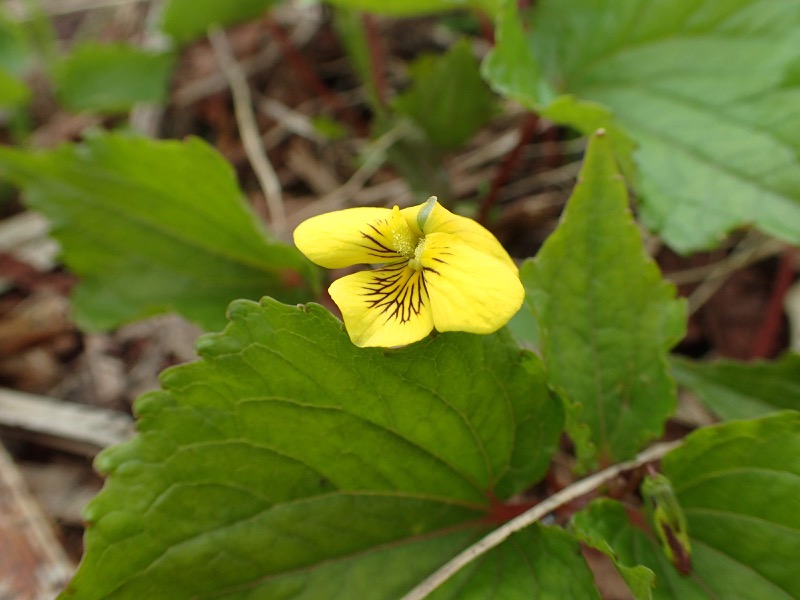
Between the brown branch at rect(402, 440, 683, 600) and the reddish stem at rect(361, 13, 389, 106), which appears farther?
the reddish stem at rect(361, 13, 389, 106)

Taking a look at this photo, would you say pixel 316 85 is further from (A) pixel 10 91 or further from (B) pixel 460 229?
(B) pixel 460 229

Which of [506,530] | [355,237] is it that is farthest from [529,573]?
[355,237]

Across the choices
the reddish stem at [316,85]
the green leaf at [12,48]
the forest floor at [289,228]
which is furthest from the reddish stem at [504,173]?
the green leaf at [12,48]

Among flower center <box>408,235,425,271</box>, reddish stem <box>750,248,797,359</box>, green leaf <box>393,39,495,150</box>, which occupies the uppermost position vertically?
green leaf <box>393,39,495,150</box>

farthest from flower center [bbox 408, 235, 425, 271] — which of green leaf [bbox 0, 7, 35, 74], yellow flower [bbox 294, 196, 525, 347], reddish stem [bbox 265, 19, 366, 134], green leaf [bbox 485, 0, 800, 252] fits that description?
green leaf [bbox 0, 7, 35, 74]

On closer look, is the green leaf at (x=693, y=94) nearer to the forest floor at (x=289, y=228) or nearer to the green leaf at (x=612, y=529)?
the forest floor at (x=289, y=228)

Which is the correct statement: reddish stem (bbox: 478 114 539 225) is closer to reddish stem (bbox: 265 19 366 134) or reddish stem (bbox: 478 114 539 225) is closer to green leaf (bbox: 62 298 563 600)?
reddish stem (bbox: 265 19 366 134)

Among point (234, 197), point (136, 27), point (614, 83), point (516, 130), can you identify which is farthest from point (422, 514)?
point (136, 27)
